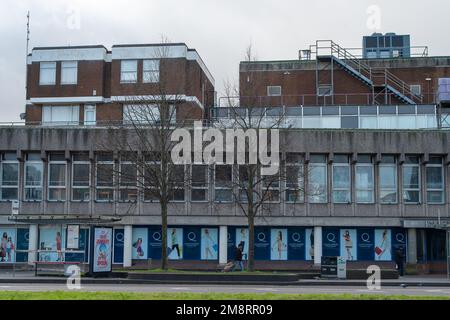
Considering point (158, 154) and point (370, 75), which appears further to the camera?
point (370, 75)

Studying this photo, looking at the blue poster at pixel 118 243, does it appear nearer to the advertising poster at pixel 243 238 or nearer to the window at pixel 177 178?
the advertising poster at pixel 243 238

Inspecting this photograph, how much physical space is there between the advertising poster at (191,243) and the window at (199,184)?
1.93 m

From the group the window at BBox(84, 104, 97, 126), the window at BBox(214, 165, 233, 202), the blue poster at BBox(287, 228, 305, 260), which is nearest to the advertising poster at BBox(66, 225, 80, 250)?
the window at BBox(214, 165, 233, 202)

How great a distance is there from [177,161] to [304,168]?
26.5ft

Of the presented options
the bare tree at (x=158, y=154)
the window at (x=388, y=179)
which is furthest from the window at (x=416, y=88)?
the bare tree at (x=158, y=154)

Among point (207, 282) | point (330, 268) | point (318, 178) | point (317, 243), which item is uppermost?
point (318, 178)

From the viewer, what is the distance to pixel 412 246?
41.1 meters

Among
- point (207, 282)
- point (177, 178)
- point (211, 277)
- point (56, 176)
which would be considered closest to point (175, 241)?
point (56, 176)

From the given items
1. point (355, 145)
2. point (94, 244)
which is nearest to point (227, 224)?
point (355, 145)

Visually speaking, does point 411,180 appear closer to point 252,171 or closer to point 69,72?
point 252,171

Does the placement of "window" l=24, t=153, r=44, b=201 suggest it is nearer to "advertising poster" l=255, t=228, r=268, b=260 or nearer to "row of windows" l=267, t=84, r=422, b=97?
"advertising poster" l=255, t=228, r=268, b=260

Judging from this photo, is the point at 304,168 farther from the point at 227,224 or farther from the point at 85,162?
the point at 85,162

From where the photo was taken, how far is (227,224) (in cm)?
4147

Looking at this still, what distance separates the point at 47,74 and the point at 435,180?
105 feet
